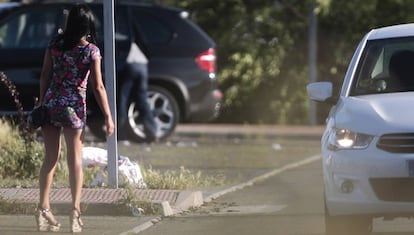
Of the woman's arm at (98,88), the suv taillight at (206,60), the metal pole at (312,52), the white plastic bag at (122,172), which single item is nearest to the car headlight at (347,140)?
the woman's arm at (98,88)

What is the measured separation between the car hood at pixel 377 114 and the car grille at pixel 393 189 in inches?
13.4

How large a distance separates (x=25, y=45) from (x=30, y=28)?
0.94 ft

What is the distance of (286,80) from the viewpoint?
25.7m

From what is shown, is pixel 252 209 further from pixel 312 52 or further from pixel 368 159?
pixel 312 52

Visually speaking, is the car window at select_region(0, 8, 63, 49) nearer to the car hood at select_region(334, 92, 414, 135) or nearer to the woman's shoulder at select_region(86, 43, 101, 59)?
the woman's shoulder at select_region(86, 43, 101, 59)

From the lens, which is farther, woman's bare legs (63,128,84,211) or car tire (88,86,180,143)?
car tire (88,86,180,143)

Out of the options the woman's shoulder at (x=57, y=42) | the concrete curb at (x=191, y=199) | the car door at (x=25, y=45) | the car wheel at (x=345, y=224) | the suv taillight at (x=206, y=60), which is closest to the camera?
the car wheel at (x=345, y=224)

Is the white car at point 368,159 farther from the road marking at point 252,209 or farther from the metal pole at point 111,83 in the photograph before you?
the metal pole at point 111,83

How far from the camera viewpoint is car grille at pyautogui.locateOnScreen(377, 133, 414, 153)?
7.83 meters

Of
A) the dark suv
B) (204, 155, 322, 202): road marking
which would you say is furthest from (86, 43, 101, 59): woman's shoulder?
the dark suv

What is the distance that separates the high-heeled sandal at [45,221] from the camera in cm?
882

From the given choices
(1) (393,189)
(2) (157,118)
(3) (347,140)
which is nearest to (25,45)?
(2) (157,118)

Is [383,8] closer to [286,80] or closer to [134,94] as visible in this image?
[286,80]

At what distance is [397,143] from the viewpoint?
7859mm
